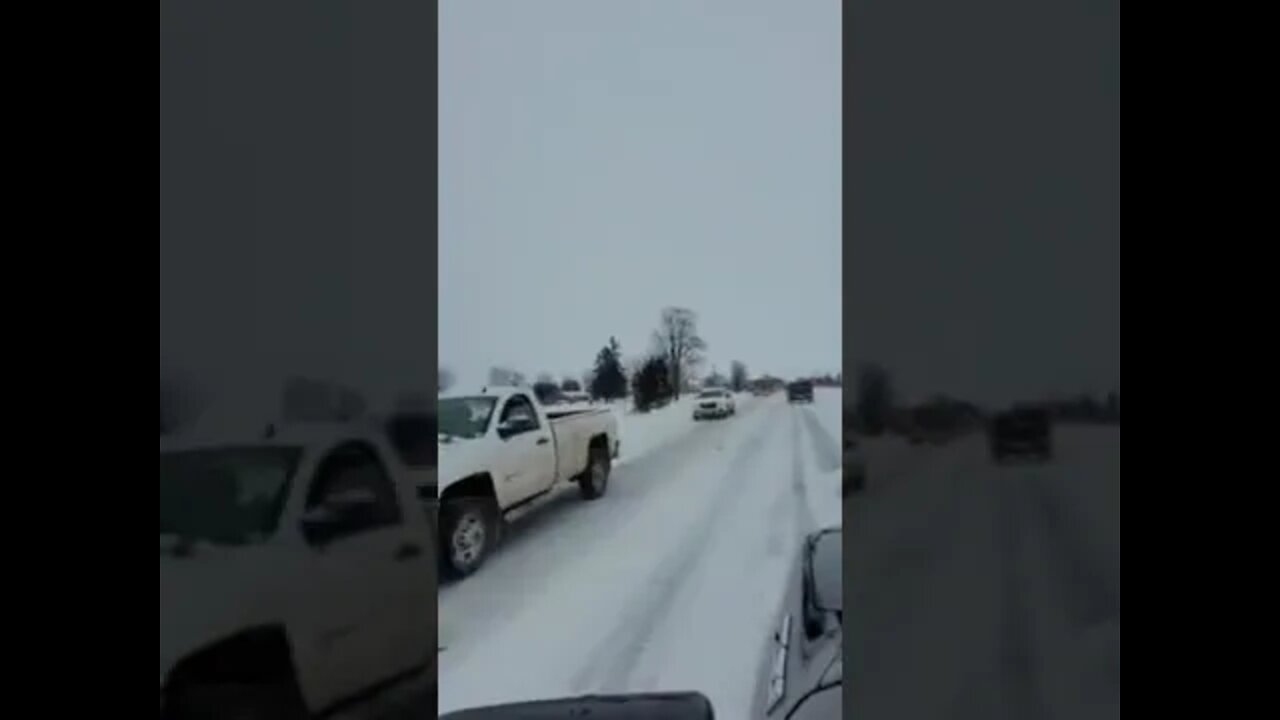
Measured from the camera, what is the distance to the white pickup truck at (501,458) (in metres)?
1.42

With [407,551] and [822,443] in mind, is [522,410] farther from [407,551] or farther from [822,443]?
[822,443]

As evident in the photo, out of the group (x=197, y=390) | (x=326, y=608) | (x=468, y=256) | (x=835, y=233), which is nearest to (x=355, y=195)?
(x=468, y=256)

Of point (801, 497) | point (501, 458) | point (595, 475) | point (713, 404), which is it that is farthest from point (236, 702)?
point (801, 497)

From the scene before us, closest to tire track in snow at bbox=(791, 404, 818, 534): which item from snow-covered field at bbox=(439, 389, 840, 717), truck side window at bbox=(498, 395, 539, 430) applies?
snow-covered field at bbox=(439, 389, 840, 717)

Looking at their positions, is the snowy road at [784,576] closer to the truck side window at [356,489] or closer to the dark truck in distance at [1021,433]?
the dark truck in distance at [1021,433]

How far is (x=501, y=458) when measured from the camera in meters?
1.52

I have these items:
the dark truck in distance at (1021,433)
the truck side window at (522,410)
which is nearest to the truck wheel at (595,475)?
the truck side window at (522,410)

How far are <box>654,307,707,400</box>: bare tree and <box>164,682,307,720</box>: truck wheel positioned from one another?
2.49ft

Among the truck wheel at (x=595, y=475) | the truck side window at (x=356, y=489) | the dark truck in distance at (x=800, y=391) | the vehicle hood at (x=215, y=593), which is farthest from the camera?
the truck wheel at (x=595, y=475)

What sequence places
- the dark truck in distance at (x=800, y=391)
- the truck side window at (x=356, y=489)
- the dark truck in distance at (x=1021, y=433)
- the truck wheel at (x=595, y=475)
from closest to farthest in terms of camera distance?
the dark truck in distance at (x=1021, y=433) → the truck side window at (x=356, y=489) → the dark truck in distance at (x=800, y=391) → the truck wheel at (x=595, y=475)

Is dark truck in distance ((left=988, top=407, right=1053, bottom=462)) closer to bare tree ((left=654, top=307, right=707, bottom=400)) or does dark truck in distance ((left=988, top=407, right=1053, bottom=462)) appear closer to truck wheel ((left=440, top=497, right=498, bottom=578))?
bare tree ((left=654, top=307, right=707, bottom=400))

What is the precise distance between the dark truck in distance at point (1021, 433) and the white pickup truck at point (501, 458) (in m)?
0.62
